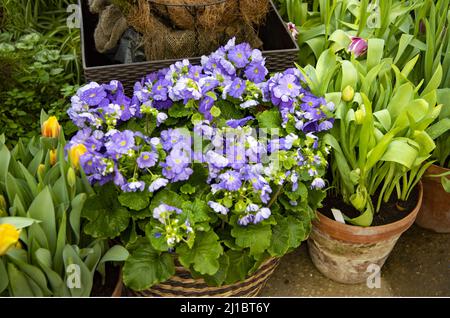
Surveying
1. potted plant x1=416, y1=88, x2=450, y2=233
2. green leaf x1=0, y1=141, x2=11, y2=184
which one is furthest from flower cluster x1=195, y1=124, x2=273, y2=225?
potted plant x1=416, y1=88, x2=450, y2=233

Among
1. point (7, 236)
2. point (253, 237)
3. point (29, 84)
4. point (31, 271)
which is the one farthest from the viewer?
point (29, 84)

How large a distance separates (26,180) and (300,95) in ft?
2.73

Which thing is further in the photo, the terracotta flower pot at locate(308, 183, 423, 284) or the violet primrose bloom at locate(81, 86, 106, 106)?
the terracotta flower pot at locate(308, 183, 423, 284)

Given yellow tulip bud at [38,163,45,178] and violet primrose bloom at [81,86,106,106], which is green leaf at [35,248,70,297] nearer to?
yellow tulip bud at [38,163,45,178]

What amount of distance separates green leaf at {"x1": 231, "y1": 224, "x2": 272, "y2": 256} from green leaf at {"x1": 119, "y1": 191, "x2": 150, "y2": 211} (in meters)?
0.25

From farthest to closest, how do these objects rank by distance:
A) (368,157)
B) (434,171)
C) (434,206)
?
(434,206) < (434,171) < (368,157)

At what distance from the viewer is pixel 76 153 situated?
1.44 m

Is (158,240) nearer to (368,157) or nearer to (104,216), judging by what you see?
(104,216)

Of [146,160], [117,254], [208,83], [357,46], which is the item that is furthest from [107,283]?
[357,46]

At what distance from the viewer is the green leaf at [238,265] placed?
1.50 meters

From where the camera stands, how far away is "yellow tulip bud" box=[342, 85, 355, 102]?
5.49ft

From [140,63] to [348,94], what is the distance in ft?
2.27
